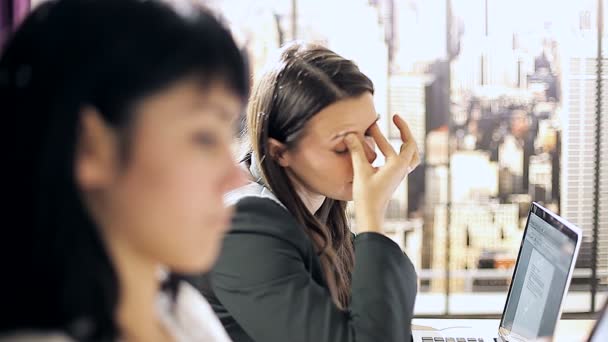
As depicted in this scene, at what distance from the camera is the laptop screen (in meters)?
1.49

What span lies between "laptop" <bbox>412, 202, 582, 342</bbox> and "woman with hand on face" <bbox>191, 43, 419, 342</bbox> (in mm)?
226

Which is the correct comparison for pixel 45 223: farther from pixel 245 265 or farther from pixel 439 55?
pixel 439 55

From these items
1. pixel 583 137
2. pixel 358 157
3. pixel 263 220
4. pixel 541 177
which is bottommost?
pixel 541 177

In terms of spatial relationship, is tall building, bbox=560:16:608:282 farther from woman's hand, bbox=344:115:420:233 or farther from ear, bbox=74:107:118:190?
ear, bbox=74:107:118:190

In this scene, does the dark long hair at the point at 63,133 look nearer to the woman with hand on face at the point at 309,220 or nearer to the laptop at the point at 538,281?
the woman with hand on face at the point at 309,220

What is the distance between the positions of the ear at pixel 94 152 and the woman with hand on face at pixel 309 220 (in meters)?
0.92

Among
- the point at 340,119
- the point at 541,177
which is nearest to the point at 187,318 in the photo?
the point at 340,119

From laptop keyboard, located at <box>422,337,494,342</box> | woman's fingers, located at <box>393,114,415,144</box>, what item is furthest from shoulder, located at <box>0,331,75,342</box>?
laptop keyboard, located at <box>422,337,494,342</box>

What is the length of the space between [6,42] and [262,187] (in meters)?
1.03

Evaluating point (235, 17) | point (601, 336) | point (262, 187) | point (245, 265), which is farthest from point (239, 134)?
point (235, 17)

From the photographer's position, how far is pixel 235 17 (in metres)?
3.99

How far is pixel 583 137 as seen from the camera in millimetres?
4074

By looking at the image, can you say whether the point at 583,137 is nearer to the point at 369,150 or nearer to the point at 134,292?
the point at 369,150

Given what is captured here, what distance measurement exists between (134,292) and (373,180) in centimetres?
95
